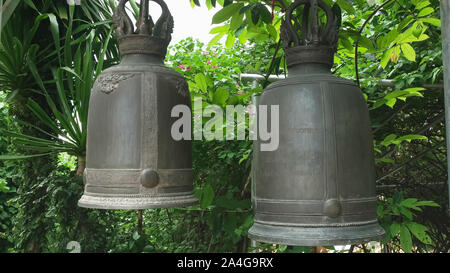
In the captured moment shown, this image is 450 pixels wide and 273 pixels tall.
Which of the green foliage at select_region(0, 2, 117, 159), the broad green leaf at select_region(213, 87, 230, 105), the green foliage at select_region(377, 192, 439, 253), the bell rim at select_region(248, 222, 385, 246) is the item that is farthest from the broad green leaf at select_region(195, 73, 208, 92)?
the green foliage at select_region(0, 2, 117, 159)

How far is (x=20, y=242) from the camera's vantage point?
135 inches

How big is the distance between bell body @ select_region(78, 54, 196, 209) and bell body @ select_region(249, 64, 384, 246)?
293mm

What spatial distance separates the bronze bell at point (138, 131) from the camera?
4.06 feet

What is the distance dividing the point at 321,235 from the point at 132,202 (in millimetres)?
554

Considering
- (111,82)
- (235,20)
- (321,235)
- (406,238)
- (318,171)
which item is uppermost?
(235,20)

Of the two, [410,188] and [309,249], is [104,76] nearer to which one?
[309,249]

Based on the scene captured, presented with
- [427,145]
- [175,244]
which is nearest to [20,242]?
[175,244]

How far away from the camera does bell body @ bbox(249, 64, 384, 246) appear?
3.76 ft

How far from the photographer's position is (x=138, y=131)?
125cm

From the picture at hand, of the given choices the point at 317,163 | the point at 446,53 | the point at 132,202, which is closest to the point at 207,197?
the point at 132,202

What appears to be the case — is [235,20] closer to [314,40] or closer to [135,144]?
[314,40]

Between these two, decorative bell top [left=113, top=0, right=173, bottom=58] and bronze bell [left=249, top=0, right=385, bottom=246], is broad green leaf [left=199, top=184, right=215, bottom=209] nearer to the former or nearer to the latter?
bronze bell [left=249, top=0, right=385, bottom=246]

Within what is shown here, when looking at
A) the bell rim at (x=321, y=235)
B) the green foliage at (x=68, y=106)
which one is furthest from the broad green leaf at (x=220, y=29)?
the green foliage at (x=68, y=106)

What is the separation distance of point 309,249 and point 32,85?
281 cm
